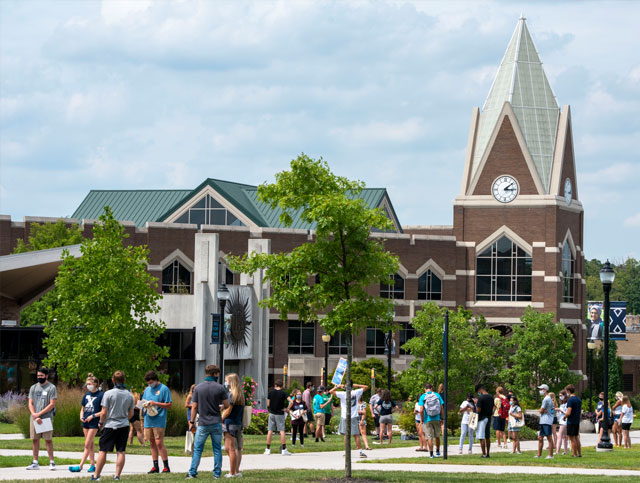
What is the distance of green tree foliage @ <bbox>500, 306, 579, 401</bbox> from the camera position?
5909cm

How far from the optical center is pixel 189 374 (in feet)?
151

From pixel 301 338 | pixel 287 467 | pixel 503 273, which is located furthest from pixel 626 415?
pixel 503 273

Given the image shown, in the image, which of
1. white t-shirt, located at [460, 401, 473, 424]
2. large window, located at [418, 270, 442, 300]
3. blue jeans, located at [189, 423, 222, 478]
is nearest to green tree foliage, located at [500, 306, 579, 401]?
large window, located at [418, 270, 442, 300]

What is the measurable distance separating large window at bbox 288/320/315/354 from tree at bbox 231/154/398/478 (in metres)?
46.6

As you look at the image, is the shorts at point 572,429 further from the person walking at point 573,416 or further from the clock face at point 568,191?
the clock face at point 568,191

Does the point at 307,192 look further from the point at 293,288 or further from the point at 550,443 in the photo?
the point at 550,443

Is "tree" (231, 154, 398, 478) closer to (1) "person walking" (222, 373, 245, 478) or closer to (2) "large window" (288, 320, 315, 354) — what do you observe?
(1) "person walking" (222, 373, 245, 478)

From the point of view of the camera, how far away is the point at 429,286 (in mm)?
67875

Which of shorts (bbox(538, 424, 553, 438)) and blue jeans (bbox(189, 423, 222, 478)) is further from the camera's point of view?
shorts (bbox(538, 424, 553, 438))

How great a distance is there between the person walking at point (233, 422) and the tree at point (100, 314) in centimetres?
944

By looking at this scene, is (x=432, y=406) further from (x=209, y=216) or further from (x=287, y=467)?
(x=209, y=216)

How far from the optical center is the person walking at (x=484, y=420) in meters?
24.5

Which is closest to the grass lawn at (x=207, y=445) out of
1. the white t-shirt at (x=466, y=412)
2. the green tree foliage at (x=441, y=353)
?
the white t-shirt at (x=466, y=412)

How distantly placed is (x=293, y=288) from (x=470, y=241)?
51.8 m
